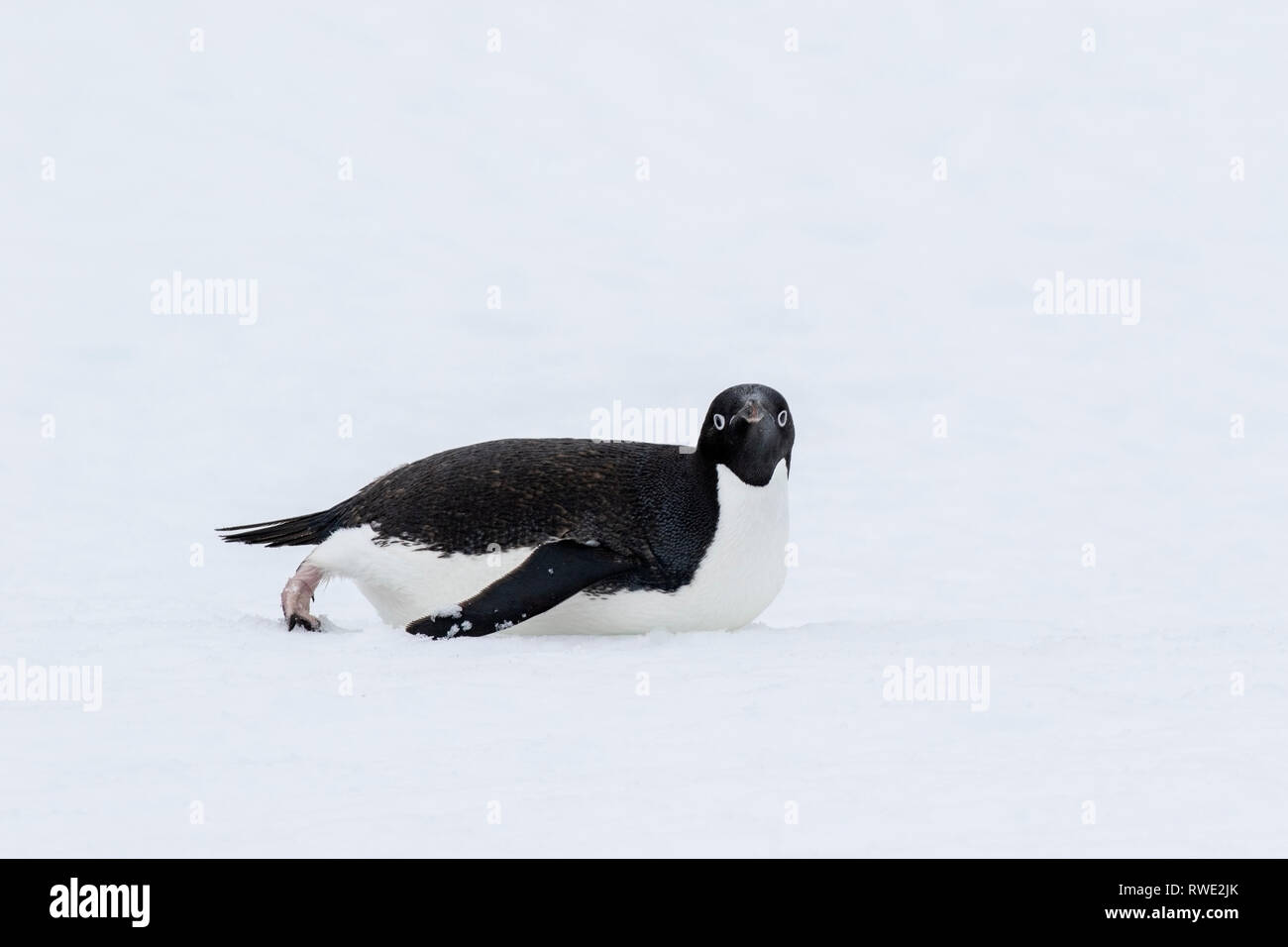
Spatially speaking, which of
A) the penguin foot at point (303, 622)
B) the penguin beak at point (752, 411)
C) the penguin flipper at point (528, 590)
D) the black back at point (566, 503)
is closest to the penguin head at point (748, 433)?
the penguin beak at point (752, 411)

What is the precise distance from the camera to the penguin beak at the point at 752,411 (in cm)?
697

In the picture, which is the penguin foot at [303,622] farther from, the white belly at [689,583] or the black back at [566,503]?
the black back at [566,503]

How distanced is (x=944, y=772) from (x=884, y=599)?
263 inches

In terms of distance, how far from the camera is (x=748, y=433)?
7031mm

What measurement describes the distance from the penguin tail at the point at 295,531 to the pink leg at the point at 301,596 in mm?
280

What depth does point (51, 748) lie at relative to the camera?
16.7ft

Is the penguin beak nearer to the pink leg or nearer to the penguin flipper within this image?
the penguin flipper

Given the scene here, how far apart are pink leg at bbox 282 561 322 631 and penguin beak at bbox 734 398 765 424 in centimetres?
221

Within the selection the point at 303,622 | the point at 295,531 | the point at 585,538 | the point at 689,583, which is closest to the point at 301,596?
the point at 303,622

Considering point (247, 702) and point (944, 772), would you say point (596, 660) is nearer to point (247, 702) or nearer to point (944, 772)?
point (247, 702)

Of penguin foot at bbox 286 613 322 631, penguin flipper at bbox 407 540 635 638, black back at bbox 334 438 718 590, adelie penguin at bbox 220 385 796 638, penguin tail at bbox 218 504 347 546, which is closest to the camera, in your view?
penguin flipper at bbox 407 540 635 638

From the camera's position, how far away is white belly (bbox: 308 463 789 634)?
23.0ft

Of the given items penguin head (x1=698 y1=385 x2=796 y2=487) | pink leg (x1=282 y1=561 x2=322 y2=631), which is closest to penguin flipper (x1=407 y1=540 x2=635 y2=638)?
penguin head (x1=698 y1=385 x2=796 y2=487)

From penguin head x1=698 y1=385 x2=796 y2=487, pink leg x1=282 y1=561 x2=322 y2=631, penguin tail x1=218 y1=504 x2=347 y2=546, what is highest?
penguin head x1=698 y1=385 x2=796 y2=487
